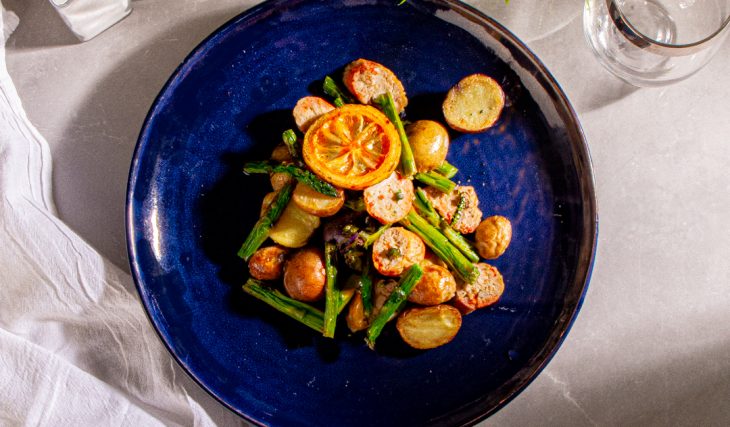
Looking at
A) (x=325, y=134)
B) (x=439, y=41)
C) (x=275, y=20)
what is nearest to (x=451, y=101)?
(x=439, y=41)

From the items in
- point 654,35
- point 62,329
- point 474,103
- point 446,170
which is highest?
point 654,35

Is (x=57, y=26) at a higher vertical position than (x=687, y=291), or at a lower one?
higher

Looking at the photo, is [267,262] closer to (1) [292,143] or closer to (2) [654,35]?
(1) [292,143]

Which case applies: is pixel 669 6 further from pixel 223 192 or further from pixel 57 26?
pixel 57 26

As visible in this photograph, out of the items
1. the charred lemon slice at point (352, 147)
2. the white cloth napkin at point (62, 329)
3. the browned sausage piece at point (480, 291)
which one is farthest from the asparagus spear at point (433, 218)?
the white cloth napkin at point (62, 329)

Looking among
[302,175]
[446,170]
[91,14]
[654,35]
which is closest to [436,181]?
[446,170]

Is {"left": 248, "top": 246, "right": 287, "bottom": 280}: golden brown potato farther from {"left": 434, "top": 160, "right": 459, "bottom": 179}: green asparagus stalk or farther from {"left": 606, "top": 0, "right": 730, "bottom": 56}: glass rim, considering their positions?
{"left": 606, "top": 0, "right": 730, "bottom": 56}: glass rim

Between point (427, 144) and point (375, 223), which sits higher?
point (427, 144)
